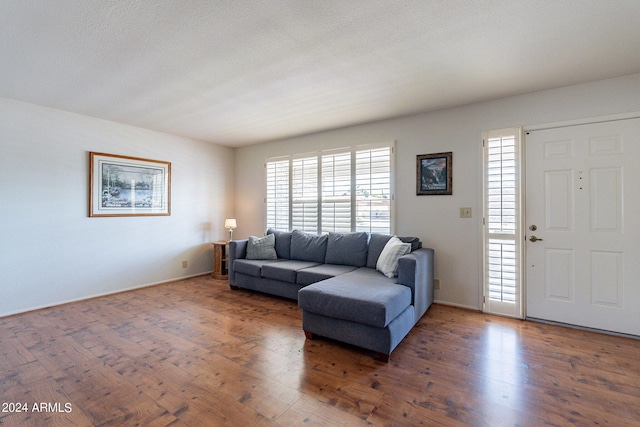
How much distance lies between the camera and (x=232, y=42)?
2.17 meters

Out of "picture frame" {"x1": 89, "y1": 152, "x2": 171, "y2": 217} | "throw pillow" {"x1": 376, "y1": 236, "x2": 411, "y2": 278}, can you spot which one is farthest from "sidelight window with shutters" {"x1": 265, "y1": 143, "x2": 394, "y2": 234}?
"picture frame" {"x1": 89, "y1": 152, "x2": 171, "y2": 217}

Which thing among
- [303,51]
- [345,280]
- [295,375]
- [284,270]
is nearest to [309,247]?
[284,270]

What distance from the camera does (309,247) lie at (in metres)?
4.25

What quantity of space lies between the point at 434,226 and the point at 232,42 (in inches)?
118

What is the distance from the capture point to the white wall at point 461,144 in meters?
2.86

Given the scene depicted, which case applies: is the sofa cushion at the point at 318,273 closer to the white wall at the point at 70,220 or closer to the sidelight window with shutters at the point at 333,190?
the sidelight window with shutters at the point at 333,190

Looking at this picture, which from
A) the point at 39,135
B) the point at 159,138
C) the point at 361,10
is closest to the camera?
the point at 361,10

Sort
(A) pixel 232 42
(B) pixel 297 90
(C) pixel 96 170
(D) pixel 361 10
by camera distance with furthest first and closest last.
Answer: (C) pixel 96 170, (B) pixel 297 90, (A) pixel 232 42, (D) pixel 361 10

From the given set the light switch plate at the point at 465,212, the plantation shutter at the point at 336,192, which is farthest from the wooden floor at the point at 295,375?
the plantation shutter at the point at 336,192

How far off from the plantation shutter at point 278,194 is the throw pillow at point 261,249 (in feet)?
2.18

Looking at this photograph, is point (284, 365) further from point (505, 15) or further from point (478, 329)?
point (505, 15)

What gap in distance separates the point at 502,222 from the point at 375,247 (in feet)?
4.79

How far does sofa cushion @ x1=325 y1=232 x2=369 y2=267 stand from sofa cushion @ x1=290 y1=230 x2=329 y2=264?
124 millimetres

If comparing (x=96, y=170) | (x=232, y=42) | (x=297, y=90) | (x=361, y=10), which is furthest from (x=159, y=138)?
(x=361, y=10)
